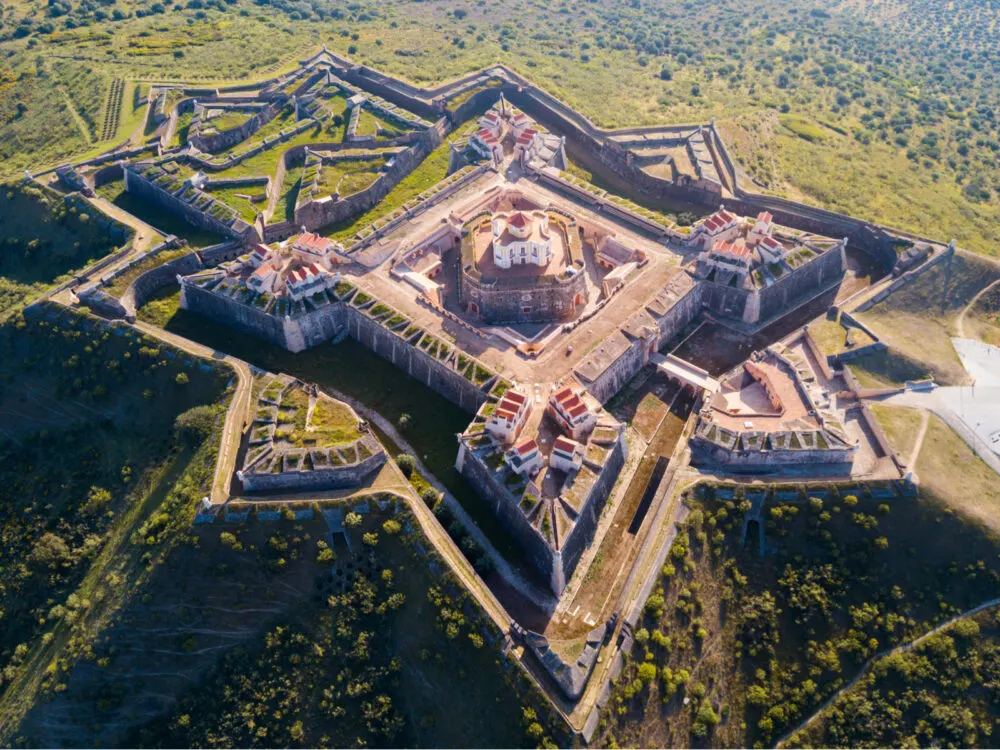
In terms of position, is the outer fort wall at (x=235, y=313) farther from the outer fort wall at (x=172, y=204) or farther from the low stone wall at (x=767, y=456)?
the low stone wall at (x=767, y=456)

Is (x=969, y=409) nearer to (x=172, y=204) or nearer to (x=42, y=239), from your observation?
(x=172, y=204)

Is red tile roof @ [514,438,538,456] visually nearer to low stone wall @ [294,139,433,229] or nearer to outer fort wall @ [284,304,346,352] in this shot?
outer fort wall @ [284,304,346,352]

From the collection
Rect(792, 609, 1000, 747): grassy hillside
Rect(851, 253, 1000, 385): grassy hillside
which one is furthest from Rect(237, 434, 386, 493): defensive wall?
Rect(851, 253, 1000, 385): grassy hillside

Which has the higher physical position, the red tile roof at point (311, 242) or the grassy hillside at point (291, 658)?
the red tile roof at point (311, 242)

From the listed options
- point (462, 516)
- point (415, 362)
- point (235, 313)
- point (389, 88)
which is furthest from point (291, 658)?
point (389, 88)

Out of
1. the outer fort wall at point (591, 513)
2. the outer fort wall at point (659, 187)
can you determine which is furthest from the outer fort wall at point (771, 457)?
the outer fort wall at point (659, 187)

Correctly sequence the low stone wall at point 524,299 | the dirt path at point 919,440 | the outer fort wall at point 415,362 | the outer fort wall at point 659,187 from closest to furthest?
the dirt path at point 919,440 < the outer fort wall at point 415,362 < the low stone wall at point 524,299 < the outer fort wall at point 659,187

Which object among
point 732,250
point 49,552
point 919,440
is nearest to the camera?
point 49,552
